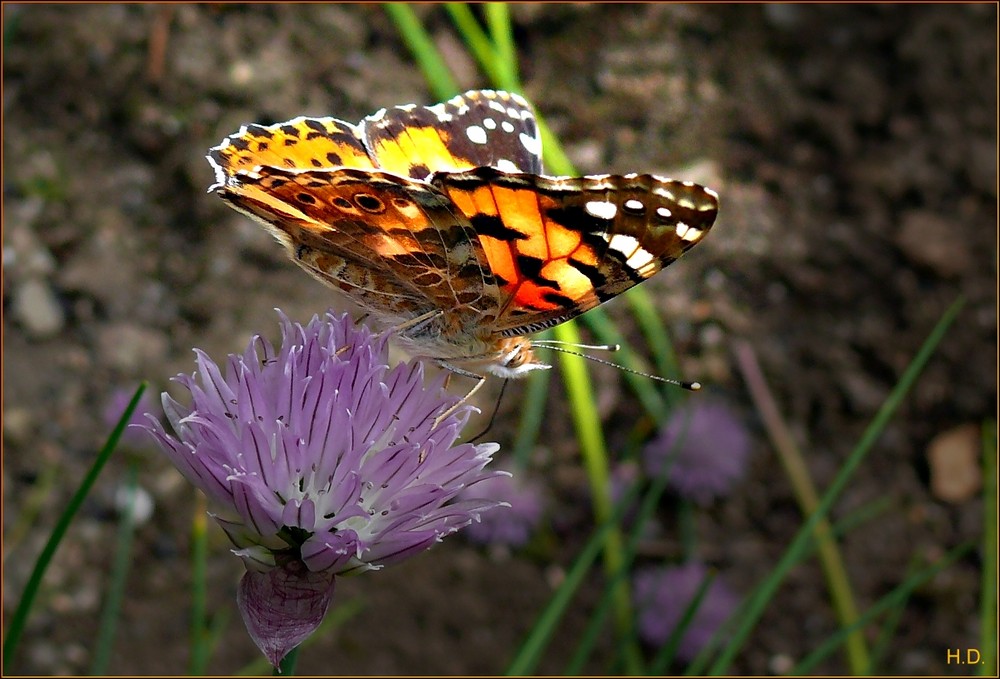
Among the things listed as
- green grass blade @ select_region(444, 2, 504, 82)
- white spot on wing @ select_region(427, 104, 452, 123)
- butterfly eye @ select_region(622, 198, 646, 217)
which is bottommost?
butterfly eye @ select_region(622, 198, 646, 217)

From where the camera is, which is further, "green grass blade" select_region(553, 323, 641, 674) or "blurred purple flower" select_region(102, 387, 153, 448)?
"green grass blade" select_region(553, 323, 641, 674)

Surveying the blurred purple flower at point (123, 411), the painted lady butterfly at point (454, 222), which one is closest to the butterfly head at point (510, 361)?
the painted lady butterfly at point (454, 222)

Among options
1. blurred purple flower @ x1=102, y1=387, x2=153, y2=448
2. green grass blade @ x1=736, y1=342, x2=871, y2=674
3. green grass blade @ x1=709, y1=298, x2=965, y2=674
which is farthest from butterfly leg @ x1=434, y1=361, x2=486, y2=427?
green grass blade @ x1=736, y1=342, x2=871, y2=674

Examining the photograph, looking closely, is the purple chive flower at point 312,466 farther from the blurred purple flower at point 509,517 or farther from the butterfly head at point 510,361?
the blurred purple flower at point 509,517

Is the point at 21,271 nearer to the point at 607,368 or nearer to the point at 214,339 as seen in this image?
the point at 214,339

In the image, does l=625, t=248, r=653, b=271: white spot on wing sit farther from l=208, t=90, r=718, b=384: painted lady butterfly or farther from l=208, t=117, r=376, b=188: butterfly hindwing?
l=208, t=117, r=376, b=188: butterfly hindwing

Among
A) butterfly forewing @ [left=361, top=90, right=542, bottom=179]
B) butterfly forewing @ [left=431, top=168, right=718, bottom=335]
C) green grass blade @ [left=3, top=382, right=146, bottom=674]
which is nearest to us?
green grass blade @ [left=3, top=382, right=146, bottom=674]

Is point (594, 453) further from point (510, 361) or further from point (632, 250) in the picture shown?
point (632, 250)
